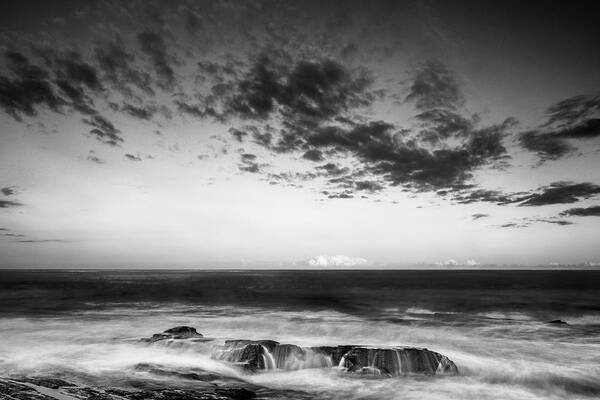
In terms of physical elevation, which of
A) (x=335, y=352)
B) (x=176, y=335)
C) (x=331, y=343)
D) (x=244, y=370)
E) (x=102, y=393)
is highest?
(x=102, y=393)

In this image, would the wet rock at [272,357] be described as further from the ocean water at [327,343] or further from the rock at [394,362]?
the rock at [394,362]

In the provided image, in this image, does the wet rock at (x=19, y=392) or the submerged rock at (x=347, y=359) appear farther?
the submerged rock at (x=347, y=359)

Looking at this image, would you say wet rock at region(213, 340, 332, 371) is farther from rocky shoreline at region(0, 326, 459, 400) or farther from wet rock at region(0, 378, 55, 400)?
wet rock at region(0, 378, 55, 400)

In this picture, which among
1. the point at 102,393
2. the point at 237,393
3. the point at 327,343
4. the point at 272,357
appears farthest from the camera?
the point at 327,343

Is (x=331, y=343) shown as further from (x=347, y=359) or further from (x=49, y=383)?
(x=49, y=383)

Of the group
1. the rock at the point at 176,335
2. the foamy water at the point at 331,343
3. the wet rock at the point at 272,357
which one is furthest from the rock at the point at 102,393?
the rock at the point at 176,335

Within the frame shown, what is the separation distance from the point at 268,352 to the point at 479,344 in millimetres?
14301

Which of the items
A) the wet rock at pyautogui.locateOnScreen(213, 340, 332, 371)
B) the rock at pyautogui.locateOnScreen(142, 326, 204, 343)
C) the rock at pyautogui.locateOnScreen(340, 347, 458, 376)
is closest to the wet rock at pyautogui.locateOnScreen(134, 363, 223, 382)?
the wet rock at pyautogui.locateOnScreen(213, 340, 332, 371)

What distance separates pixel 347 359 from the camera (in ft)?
51.0

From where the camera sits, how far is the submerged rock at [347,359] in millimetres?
15156

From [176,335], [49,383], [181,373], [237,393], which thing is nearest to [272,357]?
[181,373]

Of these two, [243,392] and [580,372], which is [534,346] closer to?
[580,372]

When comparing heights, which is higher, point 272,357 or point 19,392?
point 19,392

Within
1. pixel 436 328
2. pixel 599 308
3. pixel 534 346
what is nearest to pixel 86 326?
pixel 436 328
